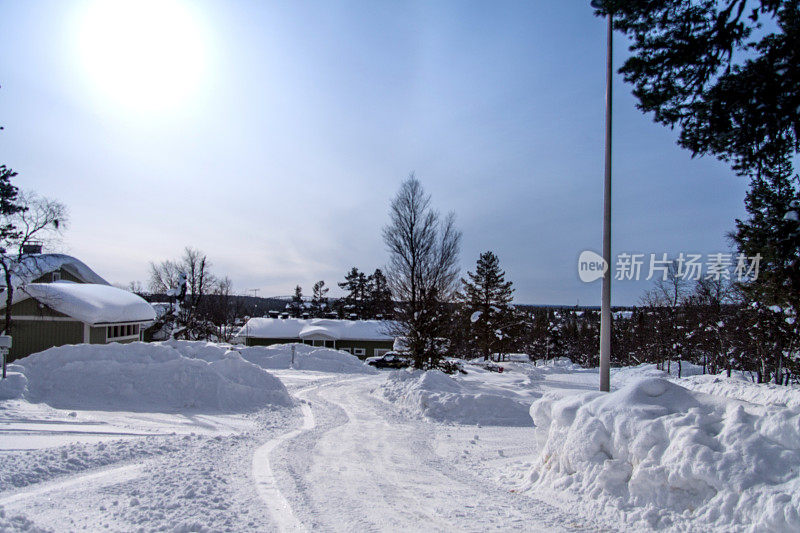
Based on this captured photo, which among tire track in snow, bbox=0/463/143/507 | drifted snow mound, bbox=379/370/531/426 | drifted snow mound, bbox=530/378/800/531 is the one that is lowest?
drifted snow mound, bbox=379/370/531/426

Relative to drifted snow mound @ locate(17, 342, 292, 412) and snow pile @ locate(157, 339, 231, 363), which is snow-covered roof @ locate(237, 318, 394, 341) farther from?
drifted snow mound @ locate(17, 342, 292, 412)

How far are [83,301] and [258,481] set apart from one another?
27530mm

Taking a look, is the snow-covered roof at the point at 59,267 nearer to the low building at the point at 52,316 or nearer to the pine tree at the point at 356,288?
the low building at the point at 52,316

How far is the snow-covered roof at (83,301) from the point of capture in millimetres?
27516

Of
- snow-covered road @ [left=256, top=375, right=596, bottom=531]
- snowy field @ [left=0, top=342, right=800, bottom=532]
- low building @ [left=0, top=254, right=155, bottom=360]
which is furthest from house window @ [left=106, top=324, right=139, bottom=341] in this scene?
snow-covered road @ [left=256, top=375, right=596, bottom=531]

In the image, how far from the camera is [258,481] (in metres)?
6.70

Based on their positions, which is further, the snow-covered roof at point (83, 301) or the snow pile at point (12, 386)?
the snow-covered roof at point (83, 301)

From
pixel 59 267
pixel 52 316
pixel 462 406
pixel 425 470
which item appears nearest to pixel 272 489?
pixel 425 470

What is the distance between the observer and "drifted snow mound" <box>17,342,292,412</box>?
46.2 feet

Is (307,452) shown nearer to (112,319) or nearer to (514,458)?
(514,458)

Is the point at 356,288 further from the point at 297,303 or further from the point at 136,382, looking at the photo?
the point at 136,382

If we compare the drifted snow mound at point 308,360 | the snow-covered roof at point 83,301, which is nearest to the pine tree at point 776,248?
the drifted snow mound at point 308,360

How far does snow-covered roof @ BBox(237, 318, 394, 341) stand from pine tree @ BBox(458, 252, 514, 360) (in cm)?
1041

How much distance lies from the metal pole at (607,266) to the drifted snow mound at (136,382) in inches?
413
